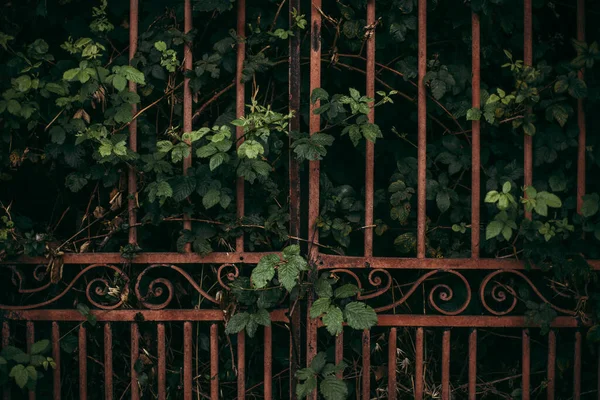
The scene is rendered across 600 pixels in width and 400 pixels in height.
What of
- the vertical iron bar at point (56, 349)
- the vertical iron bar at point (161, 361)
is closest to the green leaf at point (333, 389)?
the vertical iron bar at point (161, 361)

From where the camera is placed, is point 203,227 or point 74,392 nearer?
point 203,227

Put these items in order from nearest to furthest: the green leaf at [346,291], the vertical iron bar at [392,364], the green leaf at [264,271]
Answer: the green leaf at [264,271] < the green leaf at [346,291] < the vertical iron bar at [392,364]

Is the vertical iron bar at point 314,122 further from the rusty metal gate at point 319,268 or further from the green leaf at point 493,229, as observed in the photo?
the green leaf at point 493,229

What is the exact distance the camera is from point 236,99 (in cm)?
335

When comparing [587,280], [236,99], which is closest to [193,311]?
[236,99]

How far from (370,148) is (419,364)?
1031 mm

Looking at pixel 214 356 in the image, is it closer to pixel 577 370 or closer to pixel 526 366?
pixel 526 366

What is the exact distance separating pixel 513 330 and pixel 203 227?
165 cm

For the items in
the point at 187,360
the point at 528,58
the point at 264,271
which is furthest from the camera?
the point at 187,360

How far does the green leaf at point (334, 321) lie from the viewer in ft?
10.4

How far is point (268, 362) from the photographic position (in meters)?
3.38

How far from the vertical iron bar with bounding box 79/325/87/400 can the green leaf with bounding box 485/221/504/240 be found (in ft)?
6.30

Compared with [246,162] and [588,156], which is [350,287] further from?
[588,156]

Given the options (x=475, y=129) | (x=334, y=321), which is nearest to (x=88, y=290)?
(x=334, y=321)
